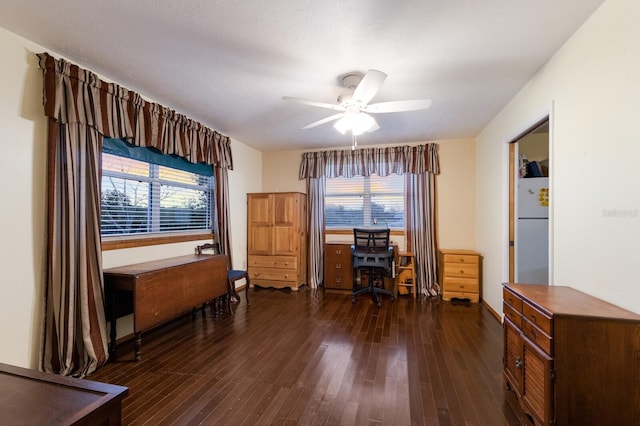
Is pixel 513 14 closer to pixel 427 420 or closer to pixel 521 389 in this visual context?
pixel 521 389

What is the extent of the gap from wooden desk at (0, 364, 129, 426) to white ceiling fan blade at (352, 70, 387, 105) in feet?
6.93

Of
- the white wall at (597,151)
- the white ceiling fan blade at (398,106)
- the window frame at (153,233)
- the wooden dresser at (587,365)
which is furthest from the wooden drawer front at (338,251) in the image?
Answer: the wooden dresser at (587,365)

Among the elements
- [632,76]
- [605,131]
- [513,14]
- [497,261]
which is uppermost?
[513,14]

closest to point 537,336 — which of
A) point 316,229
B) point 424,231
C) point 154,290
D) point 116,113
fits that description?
point 154,290

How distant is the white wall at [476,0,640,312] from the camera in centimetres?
146

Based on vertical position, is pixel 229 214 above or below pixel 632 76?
below

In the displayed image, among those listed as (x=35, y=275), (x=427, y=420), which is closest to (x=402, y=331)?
(x=427, y=420)

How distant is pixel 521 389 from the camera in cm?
171

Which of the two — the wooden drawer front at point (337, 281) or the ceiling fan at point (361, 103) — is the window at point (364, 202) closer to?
the wooden drawer front at point (337, 281)

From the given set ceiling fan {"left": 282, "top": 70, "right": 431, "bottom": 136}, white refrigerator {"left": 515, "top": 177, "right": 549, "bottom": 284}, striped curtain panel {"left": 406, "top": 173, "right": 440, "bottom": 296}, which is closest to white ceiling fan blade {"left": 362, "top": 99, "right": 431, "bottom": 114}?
ceiling fan {"left": 282, "top": 70, "right": 431, "bottom": 136}

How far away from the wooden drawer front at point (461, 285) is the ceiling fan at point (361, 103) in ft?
8.51

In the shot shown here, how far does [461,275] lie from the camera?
4.05m

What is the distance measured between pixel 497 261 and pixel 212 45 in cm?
369

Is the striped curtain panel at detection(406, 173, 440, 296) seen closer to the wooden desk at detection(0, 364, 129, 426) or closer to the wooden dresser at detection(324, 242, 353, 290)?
the wooden dresser at detection(324, 242, 353, 290)
